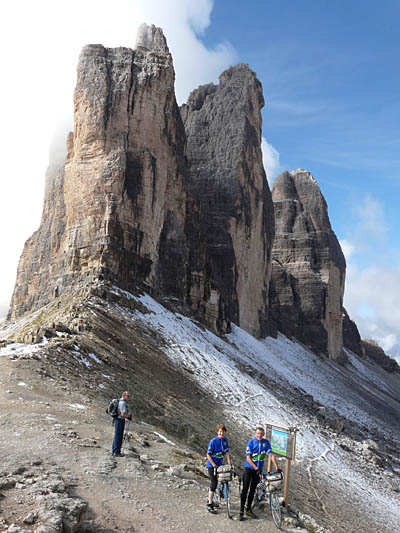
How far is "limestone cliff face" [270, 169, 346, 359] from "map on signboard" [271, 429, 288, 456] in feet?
216

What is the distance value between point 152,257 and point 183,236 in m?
6.29

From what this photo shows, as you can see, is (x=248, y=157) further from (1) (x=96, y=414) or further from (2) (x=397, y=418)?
(1) (x=96, y=414)

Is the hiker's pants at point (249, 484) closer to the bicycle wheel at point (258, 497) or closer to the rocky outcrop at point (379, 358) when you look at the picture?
the bicycle wheel at point (258, 497)

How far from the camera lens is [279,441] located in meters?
10.5

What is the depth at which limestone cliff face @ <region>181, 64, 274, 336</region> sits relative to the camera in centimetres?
5728

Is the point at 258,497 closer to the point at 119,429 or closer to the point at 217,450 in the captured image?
the point at 217,450

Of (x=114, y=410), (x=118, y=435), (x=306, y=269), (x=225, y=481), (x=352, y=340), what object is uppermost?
(x=306, y=269)

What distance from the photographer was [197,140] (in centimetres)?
6681

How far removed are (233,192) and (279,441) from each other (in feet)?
170

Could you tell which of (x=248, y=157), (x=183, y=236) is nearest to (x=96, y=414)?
(x=183, y=236)

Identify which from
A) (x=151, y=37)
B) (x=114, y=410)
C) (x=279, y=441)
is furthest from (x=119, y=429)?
(x=151, y=37)

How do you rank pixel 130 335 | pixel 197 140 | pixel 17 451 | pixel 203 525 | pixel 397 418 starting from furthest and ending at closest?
pixel 197 140, pixel 397 418, pixel 130 335, pixel 17 451, pixel 203 525

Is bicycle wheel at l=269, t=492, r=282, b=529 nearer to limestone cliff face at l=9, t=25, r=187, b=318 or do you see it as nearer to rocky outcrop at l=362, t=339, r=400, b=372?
limestone cliff face at l=9, t=25, r=187, b=318

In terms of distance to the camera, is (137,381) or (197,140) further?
(197,140)
